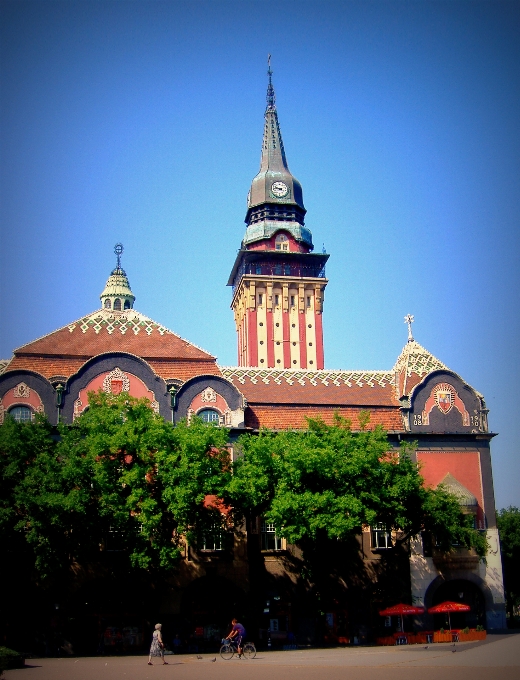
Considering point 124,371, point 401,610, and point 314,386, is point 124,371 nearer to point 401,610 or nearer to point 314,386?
point 314,386

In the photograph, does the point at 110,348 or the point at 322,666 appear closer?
the point at 322,666

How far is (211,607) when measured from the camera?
1954 inches

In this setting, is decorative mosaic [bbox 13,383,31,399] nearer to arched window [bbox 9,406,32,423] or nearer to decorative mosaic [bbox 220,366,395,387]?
Result: arched window [bbox 9,406,32,423]

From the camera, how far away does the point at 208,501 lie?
51.6m

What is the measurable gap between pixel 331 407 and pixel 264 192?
4001 cm

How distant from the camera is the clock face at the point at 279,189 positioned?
305 feet

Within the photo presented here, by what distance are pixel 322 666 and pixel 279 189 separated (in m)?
66.3

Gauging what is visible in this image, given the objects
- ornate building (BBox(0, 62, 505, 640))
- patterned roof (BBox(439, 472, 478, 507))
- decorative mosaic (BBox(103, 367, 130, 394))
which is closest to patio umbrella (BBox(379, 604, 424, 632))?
ornate building (BBox(0, 62, 505, 640))

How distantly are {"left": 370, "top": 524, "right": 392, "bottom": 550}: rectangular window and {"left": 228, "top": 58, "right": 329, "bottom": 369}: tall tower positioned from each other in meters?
31.9

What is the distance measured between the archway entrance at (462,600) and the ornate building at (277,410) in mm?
87

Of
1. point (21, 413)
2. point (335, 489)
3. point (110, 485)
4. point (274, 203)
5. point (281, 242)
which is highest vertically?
point (274, 203)

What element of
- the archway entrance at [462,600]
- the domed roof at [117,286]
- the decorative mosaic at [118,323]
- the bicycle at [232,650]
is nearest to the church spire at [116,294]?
the domed roof at [117,286]

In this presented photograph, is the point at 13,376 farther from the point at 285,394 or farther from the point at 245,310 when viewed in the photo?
the point at 245,310

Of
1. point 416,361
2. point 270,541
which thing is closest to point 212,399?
point 270,541
